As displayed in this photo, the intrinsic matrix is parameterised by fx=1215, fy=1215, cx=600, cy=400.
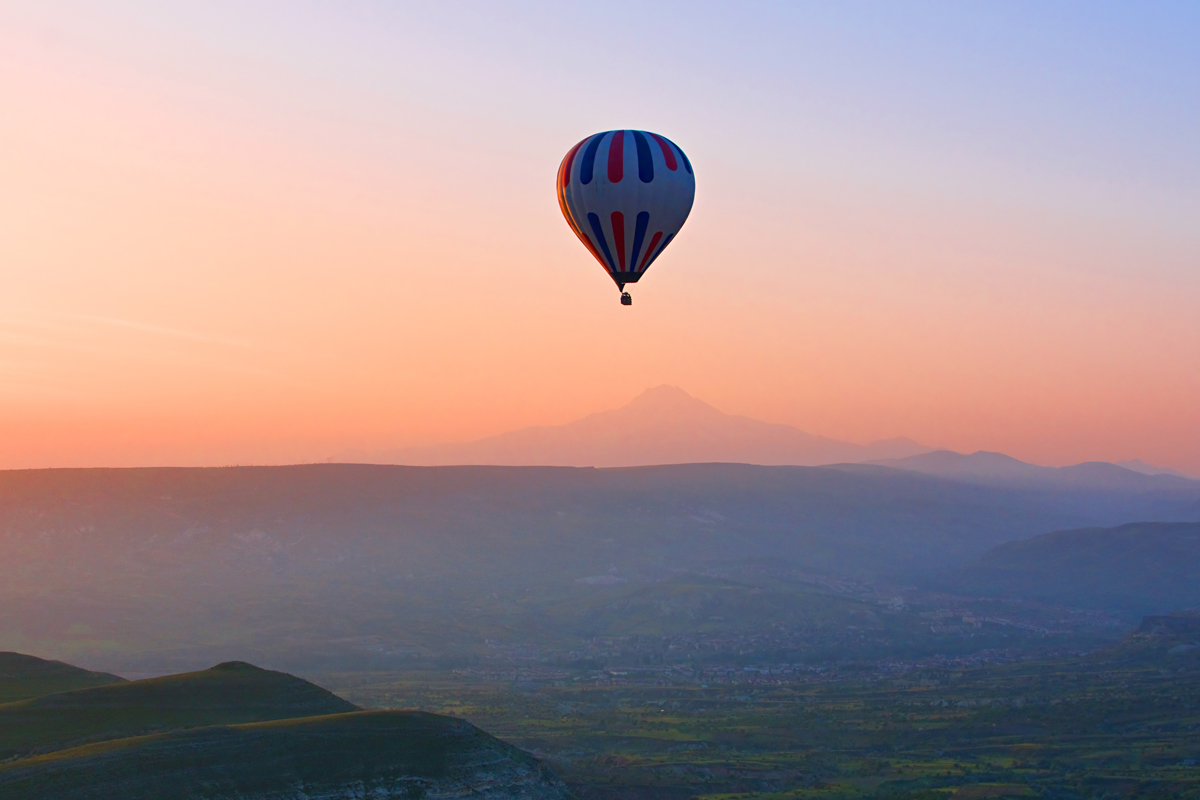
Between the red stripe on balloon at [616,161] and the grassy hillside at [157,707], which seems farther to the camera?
the red stripe on balloon at [616,161]

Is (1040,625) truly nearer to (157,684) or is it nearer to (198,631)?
(198,631)

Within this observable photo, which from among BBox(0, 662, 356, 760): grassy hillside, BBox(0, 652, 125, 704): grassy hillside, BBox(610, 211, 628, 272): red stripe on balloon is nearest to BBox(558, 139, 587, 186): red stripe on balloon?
BBox(610, 211, 628, 272): red stripe on balloon

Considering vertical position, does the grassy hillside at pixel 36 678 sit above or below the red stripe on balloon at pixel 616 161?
below

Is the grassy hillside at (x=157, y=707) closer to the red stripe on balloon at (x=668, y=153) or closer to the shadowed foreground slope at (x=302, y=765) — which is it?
the shadowed foreground slope at (x=302, y=765)

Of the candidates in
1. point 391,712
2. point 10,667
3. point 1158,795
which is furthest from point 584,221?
point 1158,795

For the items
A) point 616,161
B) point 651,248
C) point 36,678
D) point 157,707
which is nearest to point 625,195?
point 616,161

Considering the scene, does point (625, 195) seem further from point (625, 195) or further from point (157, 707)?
point (157, 707)

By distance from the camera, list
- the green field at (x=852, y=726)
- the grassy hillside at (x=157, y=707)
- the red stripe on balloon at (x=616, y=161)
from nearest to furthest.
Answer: the grassy hillside at (x=157, y=707), the red stripe on balloon at (x=616, y=161), the green field at (x=852, y=726)

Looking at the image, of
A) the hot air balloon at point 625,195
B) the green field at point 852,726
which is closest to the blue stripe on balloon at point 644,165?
the hot air balloon at point 625,195
